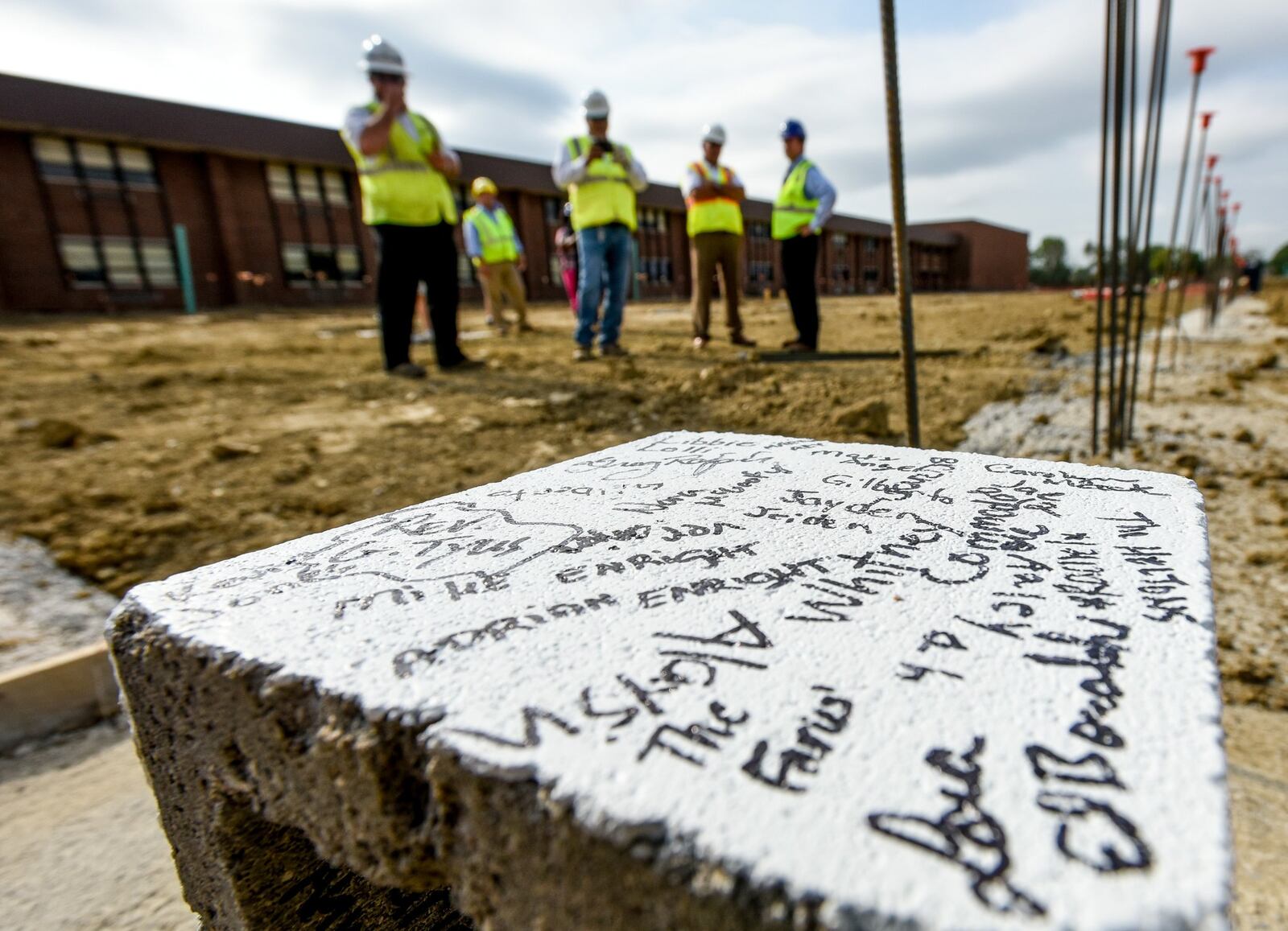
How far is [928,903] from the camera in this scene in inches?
16.2

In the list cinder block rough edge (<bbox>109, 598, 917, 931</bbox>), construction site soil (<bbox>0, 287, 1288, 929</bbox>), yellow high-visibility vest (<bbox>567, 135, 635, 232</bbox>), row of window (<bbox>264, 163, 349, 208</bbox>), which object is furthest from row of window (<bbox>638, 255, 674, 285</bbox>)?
cinder block rough edge (<bbox>109, 598, 917, 931</bbox>)

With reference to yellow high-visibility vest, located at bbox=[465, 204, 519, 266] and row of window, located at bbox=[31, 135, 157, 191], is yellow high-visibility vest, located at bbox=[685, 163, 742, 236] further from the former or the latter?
row of window, located at bbox=[31, 135, 157, 191]

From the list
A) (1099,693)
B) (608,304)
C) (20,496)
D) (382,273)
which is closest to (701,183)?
(608,304)

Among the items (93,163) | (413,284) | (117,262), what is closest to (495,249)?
Result: (413,284)

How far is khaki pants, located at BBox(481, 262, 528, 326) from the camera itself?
830cm

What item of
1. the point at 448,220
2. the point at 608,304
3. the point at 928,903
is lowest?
the point at 928,903

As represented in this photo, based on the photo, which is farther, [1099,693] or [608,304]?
[608,304]

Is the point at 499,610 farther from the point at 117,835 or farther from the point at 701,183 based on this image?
the point at 701,183

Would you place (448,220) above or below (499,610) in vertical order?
above

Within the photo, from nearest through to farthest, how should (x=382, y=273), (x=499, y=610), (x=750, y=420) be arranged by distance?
(x=499, y=610) < (x=750, y=420) < (x=382, y=273)

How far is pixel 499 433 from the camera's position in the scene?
3410 millimetres

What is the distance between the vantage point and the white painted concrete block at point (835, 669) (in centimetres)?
45

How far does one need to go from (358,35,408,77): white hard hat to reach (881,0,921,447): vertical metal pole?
9.75 feet

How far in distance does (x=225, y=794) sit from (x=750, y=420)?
2.89 metres
